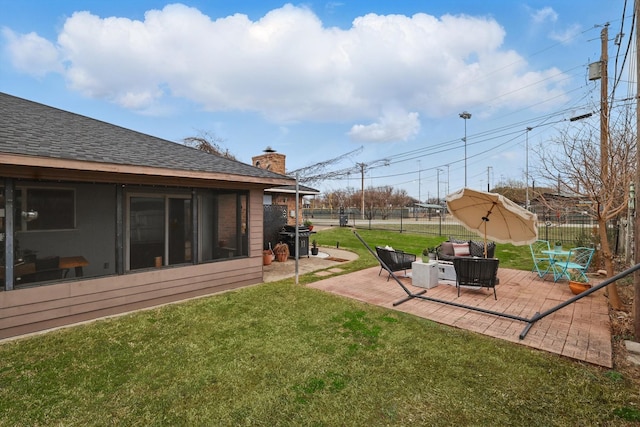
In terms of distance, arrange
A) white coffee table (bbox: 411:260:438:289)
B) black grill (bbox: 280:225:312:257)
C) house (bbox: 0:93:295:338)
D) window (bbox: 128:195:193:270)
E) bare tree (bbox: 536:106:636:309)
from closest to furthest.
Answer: house (bbox: 0:93:295:338)
bare tree (bbox: 536:106:636:309)
window (bbox: 128:195:193:270)
white coffee table (bbox: 411:260:438:289)
black grill (bbox: 280:225:312:257)

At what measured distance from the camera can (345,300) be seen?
565 cm

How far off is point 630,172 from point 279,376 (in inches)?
278

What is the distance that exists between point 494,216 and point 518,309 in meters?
1.97

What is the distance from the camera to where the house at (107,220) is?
162 inches

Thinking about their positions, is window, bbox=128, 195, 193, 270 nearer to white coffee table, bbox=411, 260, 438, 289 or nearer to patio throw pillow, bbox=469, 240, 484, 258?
white coffee table, bbox=411, 260, 438, 289

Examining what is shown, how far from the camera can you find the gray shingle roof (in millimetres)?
4207

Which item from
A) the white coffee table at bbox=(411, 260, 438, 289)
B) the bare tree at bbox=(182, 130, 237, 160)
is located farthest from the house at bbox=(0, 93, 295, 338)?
the bare tree at bbox=(182, 130, 237, 160)

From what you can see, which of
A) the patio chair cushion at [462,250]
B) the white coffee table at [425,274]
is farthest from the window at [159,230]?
the patio chair cushion at [462,250]

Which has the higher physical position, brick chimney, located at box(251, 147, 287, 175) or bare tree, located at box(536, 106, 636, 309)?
brick chimney, located at box(251, 147, 287, 175)

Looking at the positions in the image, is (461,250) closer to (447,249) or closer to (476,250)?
(447,249)

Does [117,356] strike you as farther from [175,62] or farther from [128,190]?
[175,62]

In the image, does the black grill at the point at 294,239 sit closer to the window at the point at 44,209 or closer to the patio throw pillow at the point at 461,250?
the patio throw pillow at the point at 461,250

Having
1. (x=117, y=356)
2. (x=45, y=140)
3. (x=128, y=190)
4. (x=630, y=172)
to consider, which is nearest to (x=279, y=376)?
(x=117, y=356)

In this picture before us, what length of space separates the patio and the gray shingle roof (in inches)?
130
